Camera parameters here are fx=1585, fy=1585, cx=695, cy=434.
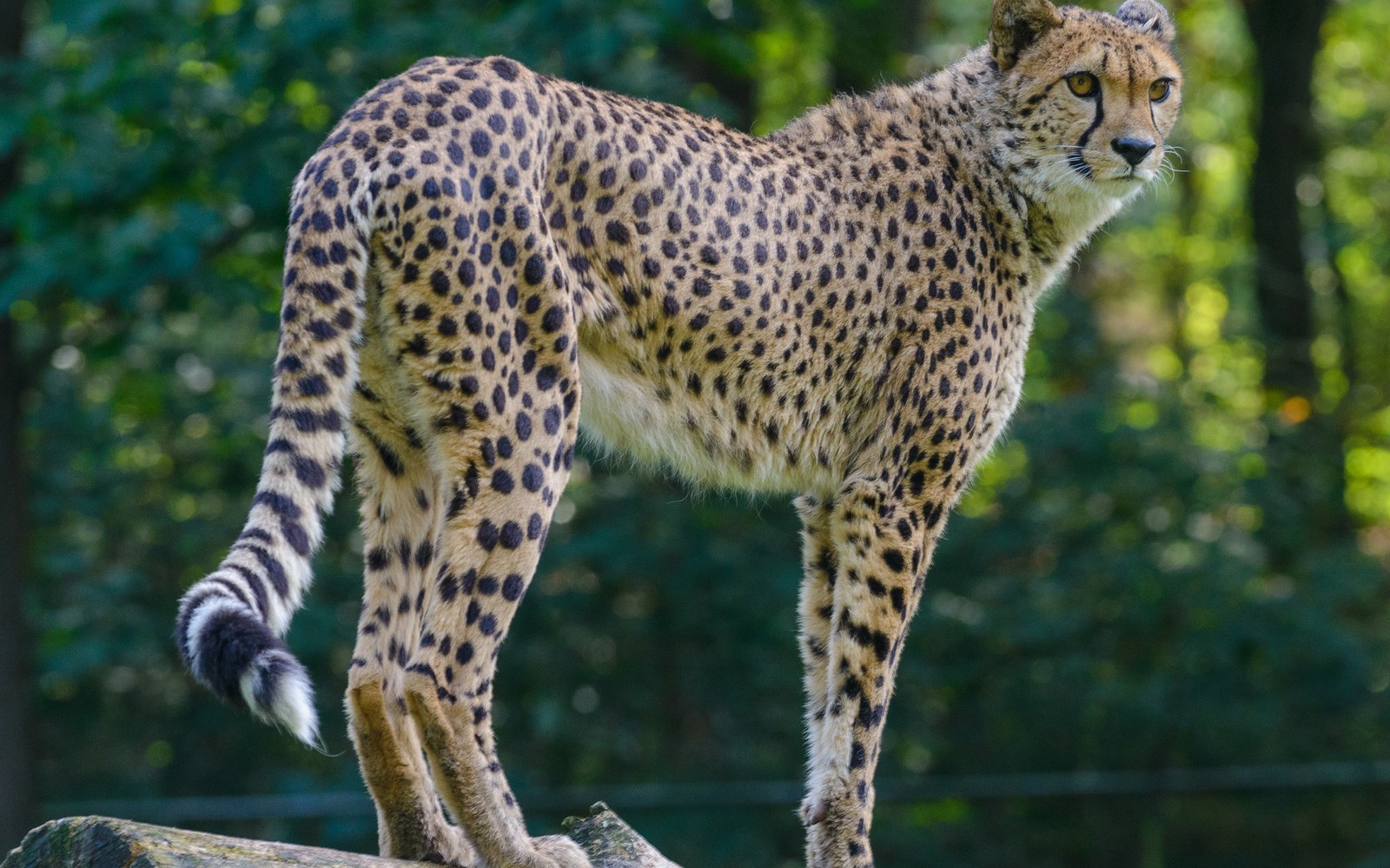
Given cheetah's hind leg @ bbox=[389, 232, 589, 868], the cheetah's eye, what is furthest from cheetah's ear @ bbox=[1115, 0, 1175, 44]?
cheetah's hind leg @ bbox=[389, 232, 589, 868]

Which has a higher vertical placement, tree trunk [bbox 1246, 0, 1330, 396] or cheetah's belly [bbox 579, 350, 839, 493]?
tree trunk [bbox 1246, 0, 1330, 396]

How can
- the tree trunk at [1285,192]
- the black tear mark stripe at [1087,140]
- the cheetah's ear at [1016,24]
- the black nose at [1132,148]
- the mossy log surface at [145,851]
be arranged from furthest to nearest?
the tree trunk at [1285,192] → the cheetah's ear at [1016,24] → the black tear mark stripe at [1087,140] → the black nose at [1132,148] → the mossy log surface at [145,851]

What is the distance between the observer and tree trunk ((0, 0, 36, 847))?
32.1 ft

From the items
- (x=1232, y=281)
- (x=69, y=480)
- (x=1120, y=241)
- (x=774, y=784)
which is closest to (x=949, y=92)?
(x=774, y=784)

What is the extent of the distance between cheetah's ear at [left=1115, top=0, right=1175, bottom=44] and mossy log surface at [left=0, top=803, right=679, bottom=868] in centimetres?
394

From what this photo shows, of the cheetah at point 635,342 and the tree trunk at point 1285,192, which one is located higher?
the tree trunk at point 1285,192

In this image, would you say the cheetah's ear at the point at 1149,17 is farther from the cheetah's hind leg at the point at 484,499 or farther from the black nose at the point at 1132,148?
the cheetah's hind leg at the point at 484,499

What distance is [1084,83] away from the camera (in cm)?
533

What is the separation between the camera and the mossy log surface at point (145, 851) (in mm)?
3738

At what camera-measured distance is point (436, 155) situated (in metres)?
4.11

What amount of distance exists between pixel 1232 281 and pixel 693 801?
924 centimetres

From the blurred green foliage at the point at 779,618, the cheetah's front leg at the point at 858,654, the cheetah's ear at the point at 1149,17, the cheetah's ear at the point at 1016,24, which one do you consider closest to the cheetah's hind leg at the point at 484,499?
the cheetah's front leg at the point at 858,654

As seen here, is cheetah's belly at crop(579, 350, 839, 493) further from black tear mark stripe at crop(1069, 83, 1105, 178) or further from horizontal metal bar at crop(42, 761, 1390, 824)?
horizontal metal bar at crop(42, 761, 1390, 824)

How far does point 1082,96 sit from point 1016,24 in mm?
408
